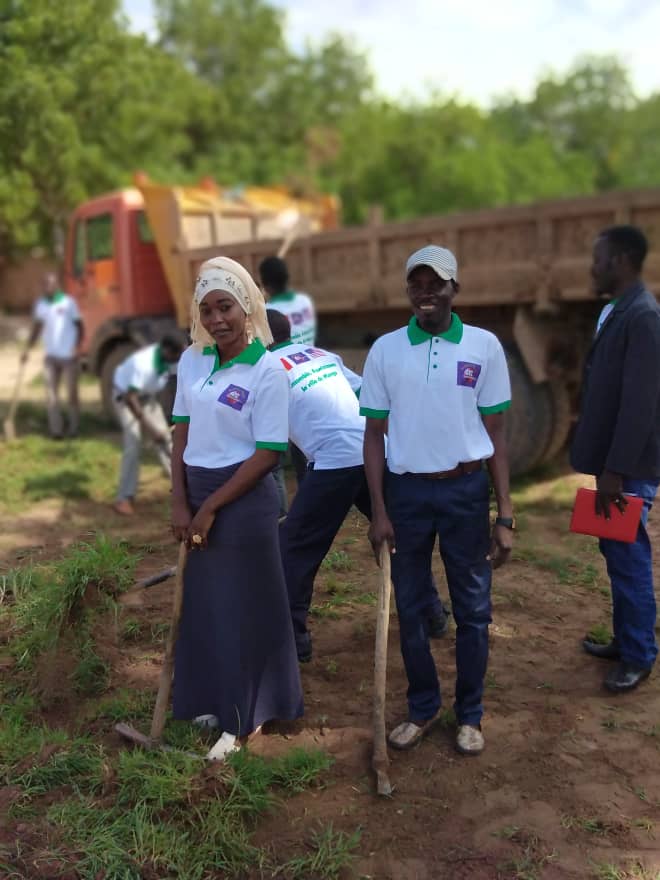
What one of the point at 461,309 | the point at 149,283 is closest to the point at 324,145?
the point at 149,283

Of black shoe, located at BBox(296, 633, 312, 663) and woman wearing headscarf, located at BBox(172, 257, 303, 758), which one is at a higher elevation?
woman wearing headscarf, located at BBox(172, 257, 303, 758)

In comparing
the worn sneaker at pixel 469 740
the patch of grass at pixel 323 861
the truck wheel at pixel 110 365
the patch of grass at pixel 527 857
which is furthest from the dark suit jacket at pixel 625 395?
the truck wheel at pixel 110 365

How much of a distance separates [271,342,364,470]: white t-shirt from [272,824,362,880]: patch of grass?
146 centimetres

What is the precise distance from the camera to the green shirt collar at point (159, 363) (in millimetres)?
6652

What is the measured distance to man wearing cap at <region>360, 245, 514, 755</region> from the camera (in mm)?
2916

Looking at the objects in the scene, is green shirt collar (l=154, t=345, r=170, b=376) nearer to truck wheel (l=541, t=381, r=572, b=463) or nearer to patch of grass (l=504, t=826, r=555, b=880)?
truck wheel (l=541, t=381, r=572, b=463)

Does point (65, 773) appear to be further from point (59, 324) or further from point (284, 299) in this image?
point (59, 324)

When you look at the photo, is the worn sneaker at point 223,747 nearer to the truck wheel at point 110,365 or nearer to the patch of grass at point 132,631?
the patch of grass at point 132,631

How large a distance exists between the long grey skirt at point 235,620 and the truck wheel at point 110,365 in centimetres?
712

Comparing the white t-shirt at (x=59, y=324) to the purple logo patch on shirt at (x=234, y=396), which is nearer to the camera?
the purple logo patch on shirt at (x=234, y=396)

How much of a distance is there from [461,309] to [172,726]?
15.1 feet

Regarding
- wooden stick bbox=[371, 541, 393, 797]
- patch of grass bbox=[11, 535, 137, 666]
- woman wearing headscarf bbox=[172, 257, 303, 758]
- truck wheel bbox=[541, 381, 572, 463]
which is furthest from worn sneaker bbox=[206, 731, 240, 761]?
truck wheel bbox=[541, 381, 572, 463]

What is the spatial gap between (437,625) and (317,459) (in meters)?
1.11

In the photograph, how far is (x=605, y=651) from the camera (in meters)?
3.92
